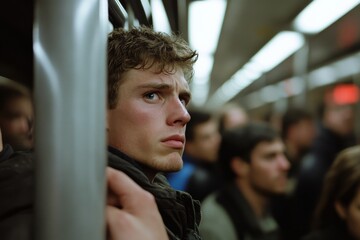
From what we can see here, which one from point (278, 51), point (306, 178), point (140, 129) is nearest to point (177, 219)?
point (140, 129)

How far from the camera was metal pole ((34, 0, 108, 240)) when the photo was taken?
0.63 meters

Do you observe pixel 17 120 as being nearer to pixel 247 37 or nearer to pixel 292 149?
pixel 292 149

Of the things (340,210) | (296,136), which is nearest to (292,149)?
(296,136)

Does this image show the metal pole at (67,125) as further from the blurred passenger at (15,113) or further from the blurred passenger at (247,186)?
the blurred passenger at (247,186)

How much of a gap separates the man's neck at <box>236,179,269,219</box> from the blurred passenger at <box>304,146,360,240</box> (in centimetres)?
27

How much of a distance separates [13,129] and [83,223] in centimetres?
91

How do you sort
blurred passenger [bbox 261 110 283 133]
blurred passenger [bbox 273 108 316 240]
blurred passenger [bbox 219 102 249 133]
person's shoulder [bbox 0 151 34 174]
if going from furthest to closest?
1. blurred passenger [bbox 261 110 283 133]
2. blurred passenger [bbox 219 102 249 133]
3. blurred passenger [bbox 273 108 316 240]
4. person's shoulder [bbox 0 151 34 174]

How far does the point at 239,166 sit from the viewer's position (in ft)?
7.28

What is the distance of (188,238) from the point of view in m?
0.96

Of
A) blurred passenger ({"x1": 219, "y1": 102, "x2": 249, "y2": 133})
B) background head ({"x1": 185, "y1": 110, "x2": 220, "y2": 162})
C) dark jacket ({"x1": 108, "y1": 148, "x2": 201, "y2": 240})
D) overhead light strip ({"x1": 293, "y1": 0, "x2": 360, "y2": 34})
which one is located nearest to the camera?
dark jacket ({"x1": 108, "y1": 148, "x2": 201, "y2": 240})

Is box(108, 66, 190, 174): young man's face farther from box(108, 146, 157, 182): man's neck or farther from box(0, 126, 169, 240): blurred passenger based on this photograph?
box(0, 126, 169, 240): blurred passenger

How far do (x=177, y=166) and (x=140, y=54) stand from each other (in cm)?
27

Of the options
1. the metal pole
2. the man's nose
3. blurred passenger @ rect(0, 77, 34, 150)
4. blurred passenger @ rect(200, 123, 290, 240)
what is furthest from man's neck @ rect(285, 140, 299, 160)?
the metal pole

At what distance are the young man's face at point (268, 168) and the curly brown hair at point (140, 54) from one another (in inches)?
46.1
